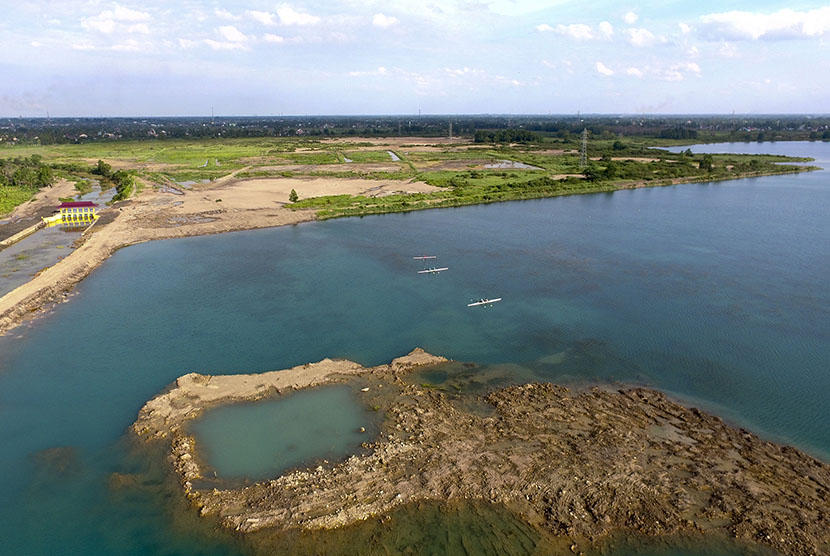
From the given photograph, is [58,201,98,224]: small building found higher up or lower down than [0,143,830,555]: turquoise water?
higher up

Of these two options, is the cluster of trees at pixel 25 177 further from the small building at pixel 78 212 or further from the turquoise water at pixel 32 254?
the turquoise water at pixel 32 254

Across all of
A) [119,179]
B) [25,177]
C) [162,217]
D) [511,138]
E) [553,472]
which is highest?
[511,138]

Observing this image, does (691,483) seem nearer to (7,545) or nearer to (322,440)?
(322,440)

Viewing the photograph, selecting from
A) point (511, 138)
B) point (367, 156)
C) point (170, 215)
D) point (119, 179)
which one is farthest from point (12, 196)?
point (511, 138)

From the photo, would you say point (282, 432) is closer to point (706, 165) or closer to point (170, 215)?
point (170, 215)

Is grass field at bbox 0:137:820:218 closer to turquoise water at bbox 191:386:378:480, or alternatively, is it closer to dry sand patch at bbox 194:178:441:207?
dry sand patch at bbox 194:178:441:207

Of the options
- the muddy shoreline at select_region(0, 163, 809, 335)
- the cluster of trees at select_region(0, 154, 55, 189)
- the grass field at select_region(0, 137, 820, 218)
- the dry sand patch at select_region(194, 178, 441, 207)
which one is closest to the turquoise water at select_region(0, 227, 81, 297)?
the muddy shoreline at select_region(0, 163, 809, 335)
